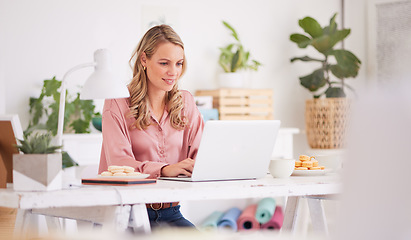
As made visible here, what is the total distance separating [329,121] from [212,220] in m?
1.19

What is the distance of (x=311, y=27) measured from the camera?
15.4ft

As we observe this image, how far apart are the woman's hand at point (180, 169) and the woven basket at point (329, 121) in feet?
9.22

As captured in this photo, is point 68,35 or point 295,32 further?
point 295,32

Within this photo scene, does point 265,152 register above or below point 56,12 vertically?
below

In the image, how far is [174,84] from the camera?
2.54 metres

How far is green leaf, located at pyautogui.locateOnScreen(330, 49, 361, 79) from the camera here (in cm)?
468

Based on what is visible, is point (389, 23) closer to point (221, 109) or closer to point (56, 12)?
point (221, 109)

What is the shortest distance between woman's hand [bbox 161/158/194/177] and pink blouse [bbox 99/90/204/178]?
0.16ft

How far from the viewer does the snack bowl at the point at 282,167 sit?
6.56 feet

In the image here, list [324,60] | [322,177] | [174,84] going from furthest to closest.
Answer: [324,60]
[174,84]
[322,177]

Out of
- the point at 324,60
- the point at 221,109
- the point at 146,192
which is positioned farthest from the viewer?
the point at 324,60

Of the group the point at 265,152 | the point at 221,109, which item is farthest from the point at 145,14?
the point at 265,152

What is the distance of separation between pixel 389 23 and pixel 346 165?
4.69 metres

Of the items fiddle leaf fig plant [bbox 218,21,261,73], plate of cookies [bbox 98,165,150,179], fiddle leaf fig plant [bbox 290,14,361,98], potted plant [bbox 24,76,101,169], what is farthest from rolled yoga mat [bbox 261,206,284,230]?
plate of cookies [bbox 98,165,150,179]
